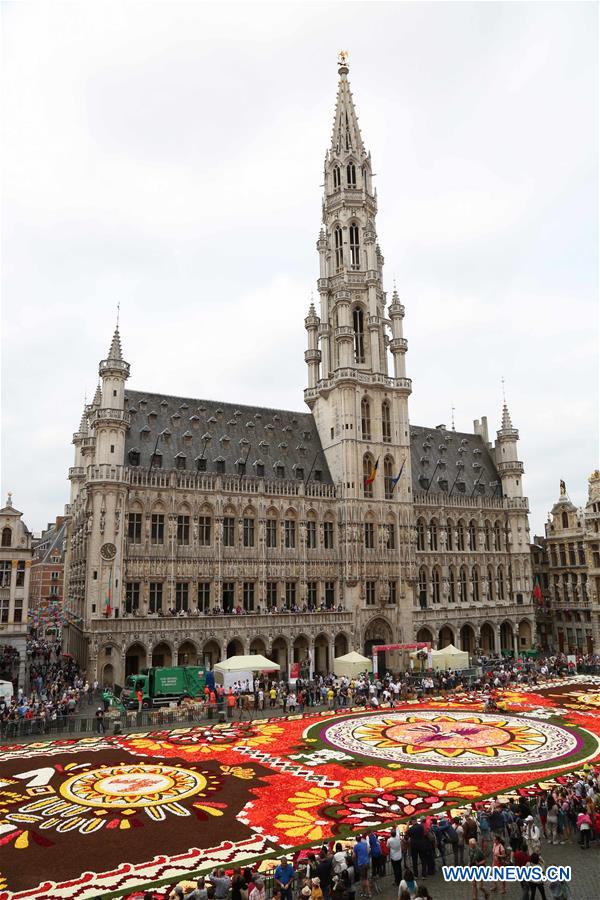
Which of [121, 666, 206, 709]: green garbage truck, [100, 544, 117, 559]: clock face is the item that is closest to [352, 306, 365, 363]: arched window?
[100, 544, 117, 559]: clock face

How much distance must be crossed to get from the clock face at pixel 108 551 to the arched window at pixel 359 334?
34456mm

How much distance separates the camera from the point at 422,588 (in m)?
69.1

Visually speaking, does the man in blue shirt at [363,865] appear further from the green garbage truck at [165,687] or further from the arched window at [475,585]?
the arched window at [475,585]

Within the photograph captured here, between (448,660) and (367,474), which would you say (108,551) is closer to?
(367,474)

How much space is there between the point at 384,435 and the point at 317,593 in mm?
18901

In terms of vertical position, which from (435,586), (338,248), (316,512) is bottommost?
(435,586)

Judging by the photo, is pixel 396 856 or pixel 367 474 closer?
pixel 396 856

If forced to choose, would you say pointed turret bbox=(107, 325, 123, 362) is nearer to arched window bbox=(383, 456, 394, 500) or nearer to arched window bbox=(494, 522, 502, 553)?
arched window bbox=(383, 456, 394, 500)

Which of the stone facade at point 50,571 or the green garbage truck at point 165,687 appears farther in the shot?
the stone facade at point 50,571

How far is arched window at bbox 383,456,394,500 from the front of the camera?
67562 mm

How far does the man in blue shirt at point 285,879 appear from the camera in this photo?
14.8 meters

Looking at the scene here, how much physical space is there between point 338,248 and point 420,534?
3524 centimetres

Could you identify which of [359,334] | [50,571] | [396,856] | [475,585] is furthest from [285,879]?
[50,571]

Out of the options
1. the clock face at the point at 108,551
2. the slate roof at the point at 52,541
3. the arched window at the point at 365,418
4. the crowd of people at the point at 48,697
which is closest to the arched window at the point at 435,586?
the arched window at the point at 365,418
